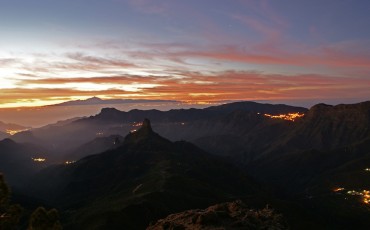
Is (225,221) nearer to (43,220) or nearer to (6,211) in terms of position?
(43,220)

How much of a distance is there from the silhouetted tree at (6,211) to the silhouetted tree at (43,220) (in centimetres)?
244

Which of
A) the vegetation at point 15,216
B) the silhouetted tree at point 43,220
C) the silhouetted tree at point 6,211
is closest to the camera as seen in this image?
the silhouetted tree at point 6,211

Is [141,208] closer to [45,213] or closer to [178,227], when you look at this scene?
[178,227]

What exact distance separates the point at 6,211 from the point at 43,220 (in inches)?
175

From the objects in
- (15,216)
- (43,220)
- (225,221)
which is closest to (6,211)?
(15,216)

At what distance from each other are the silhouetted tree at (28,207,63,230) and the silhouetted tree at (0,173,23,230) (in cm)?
244

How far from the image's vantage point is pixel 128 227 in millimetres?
152125

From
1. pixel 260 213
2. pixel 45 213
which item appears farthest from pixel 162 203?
pixel 45 213

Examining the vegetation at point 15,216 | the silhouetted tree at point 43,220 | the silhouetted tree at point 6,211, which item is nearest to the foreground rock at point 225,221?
the silhouetted tree at point 43,220

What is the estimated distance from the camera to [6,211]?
1613 inches

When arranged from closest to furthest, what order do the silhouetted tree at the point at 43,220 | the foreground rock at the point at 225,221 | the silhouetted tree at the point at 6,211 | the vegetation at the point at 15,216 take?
the silhouetted tree at the point at 6,211 → the vegetation at the point at 15,216 → the silhouetted tree at the point at 43,220 → the foreground rock at the point at 225,221

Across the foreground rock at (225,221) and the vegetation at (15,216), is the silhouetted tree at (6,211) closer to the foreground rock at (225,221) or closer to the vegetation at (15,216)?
the vegetation at (15,216)

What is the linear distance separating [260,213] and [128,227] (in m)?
99.3

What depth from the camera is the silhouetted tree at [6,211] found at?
3984 centimetres
